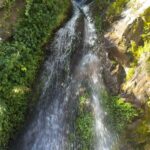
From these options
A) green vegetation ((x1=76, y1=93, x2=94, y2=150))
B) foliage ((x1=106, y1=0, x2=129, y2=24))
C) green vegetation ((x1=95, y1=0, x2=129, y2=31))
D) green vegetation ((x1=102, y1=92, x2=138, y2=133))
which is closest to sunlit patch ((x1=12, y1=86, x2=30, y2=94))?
green vegetation ((x1=76, y1=93, x2=94, y2=150))

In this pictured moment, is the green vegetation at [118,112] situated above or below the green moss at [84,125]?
below

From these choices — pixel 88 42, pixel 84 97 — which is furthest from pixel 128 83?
pixel 88 42

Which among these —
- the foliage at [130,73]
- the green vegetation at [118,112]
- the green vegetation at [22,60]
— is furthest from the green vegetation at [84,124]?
the green vegetation at [22,60]

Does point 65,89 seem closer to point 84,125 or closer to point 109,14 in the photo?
point 84,125

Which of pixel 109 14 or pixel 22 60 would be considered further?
A: pixel 109 14

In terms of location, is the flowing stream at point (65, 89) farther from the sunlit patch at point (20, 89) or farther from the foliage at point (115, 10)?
the foliage at point (115, 10)

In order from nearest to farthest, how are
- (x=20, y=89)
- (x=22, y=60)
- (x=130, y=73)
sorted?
(x=20, y=89)
(x=22, y=60)
(x=130, y=73)

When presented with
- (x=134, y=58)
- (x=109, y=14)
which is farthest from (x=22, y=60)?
(x=109, y=14)
